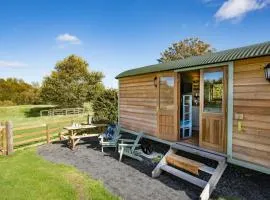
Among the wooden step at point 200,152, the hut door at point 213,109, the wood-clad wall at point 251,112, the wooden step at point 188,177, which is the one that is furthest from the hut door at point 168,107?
the wood-clad wall at point 251,112

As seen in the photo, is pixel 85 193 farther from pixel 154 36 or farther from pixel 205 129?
pixel 154 36

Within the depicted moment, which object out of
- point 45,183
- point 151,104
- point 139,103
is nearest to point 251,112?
point 151,104

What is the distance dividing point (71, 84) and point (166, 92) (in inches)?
860

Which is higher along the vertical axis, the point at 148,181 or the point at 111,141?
the point at 111,141

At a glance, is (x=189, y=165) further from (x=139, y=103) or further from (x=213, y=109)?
(x=139, y=103)

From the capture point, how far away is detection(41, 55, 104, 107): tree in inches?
1024

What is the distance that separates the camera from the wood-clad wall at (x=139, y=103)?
717 centimetres

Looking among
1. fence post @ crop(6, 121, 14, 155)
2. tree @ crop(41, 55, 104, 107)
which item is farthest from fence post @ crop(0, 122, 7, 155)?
tree @ crop(41, 55, 104, 107)

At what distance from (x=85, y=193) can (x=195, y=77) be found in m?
5.45

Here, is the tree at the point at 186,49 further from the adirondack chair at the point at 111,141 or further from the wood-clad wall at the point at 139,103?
the adirondack chair at the point at 111,141

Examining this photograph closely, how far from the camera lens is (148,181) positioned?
4840 mm

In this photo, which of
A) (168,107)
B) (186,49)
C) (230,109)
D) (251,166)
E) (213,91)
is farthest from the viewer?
(186,49)

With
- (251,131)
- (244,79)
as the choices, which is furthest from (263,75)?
(251,131)

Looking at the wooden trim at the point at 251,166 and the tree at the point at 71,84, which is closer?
the wooden trim at the point at 251,166
